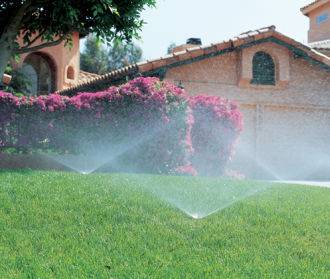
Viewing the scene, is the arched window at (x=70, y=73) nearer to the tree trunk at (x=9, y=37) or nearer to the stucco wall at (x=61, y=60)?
the stucco wall at (x=61, y=60)

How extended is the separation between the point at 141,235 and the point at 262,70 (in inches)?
464

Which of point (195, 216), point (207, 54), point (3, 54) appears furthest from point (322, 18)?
point (195, 216)

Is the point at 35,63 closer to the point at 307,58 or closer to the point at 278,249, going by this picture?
the point at 307,58

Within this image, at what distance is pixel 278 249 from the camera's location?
209 inches

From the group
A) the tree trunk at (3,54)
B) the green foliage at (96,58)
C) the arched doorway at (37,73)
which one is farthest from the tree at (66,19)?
the green foliage at (96,58)

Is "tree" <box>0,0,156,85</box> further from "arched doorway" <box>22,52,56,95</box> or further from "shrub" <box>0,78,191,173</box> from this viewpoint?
"arched doorway" <box>22,52,56,95</box>

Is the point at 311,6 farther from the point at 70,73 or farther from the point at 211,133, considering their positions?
the point at 211,133

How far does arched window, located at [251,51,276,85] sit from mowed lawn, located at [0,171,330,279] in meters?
9.25

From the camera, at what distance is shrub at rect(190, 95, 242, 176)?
1180 centimetres

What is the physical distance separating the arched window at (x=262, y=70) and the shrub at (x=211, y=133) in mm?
4409

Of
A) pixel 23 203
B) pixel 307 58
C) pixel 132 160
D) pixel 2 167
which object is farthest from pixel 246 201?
pixel 307 58

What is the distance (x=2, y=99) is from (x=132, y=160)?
8.66 ft

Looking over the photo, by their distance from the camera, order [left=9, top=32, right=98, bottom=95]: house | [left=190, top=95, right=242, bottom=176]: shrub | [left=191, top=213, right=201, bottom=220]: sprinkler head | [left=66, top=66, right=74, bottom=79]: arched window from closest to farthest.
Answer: [left=191, top=213, right=201, bottom=220]: sprinkler head
[left=190, top=95, right=242, bottom=176]: shrub
[left=9, top=32, right=98, bottom=95]: house
[left=66, top=66, right=74, bottom=79]: arched window

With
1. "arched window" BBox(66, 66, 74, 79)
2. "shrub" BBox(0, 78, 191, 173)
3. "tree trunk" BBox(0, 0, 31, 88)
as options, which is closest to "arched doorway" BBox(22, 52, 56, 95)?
"arched window" BBox(66, 66, 74, 79)
